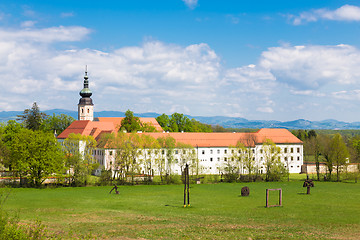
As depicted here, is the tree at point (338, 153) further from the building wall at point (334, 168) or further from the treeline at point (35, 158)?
the treeline at point (35, 158)

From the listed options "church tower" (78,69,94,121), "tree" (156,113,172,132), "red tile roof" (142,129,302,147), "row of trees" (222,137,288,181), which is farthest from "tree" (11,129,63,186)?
"church tower" (78,69,94,121)

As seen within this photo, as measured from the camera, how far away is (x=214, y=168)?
10338cm

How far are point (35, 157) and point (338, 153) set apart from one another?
57459mm

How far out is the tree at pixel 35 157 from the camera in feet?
224

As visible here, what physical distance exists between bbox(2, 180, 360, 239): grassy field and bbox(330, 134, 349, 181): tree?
37246mm

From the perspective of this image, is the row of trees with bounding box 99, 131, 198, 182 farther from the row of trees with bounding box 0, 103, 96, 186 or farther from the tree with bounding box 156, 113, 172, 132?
the tree with bounding box 156, 113, 172, 132

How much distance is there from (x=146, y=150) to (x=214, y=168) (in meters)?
23.4

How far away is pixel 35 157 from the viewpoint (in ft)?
225

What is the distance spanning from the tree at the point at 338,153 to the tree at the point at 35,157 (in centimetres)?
5278

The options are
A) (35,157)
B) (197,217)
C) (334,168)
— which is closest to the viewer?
(197,217)

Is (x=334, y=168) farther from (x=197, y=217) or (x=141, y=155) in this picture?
(x=197, y=217)

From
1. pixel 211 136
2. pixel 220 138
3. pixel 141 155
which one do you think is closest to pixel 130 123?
pixel 211 136

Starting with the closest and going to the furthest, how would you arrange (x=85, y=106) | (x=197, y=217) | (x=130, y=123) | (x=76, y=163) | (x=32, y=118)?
(x=197, y=217) → (x=76, y=163) → (x=130, y=123) → (x=32, y=118) → (x=85, y=106)

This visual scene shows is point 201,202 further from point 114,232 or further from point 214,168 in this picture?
point 214,168
